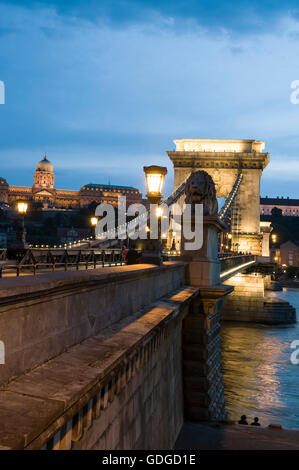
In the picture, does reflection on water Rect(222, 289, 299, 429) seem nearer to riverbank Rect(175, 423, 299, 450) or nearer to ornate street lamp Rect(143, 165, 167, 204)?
riverbank Rect(175, 423, 299, 450)

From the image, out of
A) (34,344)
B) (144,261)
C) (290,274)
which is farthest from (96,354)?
(290,274)

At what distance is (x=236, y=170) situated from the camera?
226 feet

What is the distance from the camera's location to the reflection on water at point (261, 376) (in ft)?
62.3

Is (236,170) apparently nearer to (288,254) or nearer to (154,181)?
(154,181)

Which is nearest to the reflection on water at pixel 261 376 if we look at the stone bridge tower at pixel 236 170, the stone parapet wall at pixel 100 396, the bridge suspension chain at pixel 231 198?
the stone parapet wall at pixel 100 396

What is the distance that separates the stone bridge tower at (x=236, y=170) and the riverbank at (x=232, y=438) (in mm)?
52953

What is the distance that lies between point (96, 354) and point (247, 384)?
19.7 meters

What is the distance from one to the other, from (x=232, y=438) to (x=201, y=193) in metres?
6.28

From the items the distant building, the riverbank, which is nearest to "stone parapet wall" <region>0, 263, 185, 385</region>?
the riverbank

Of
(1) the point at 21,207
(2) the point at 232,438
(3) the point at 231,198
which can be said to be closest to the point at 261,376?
(2) the point at 232,438

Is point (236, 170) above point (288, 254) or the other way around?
above

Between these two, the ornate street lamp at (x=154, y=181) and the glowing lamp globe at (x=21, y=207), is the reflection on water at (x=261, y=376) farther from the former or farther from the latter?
the glowing lamp globe at (x=21, y=207)
